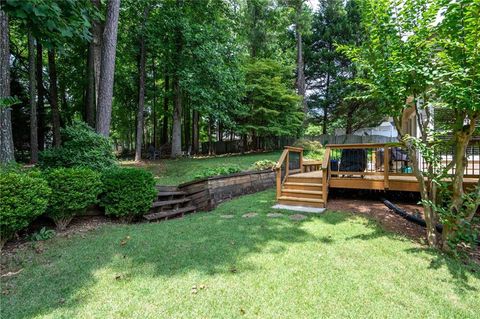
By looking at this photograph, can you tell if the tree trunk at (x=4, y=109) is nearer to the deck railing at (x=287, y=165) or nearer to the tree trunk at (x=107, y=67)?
the tree trunk at (x=107, y=67)

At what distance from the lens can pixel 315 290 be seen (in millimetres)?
2727

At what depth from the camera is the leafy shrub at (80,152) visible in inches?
201

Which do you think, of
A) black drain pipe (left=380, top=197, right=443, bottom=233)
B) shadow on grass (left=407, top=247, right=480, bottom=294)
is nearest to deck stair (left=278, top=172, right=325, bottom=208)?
black drain pipe (left=380, top=197, right=443, bottom=233)

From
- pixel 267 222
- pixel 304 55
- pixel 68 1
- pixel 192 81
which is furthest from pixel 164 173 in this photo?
pixel 304 55

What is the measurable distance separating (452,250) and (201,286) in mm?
3416

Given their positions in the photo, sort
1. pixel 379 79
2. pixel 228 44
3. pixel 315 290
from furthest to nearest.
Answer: pixel 228 44, pixel 379 79, pixel 315 290

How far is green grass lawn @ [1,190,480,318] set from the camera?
8.01ft

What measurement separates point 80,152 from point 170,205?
2116 mm

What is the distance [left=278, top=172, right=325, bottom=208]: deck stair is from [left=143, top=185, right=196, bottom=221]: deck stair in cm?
227

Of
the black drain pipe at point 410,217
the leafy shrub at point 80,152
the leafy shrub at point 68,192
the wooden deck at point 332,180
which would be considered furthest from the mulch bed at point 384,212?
the leafy shrub at point 80,152

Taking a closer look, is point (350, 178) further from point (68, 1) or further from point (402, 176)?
point (68, 1)

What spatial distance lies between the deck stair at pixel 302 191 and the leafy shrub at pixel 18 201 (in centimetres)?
475

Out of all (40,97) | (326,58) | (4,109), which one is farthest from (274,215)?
(326,58)

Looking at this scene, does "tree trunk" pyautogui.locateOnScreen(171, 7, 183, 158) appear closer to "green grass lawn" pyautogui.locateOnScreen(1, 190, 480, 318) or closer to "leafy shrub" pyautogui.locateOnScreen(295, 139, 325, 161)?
"leafy shrub" pyautogui.locateOnScreen(295, 139, 325, 161)
